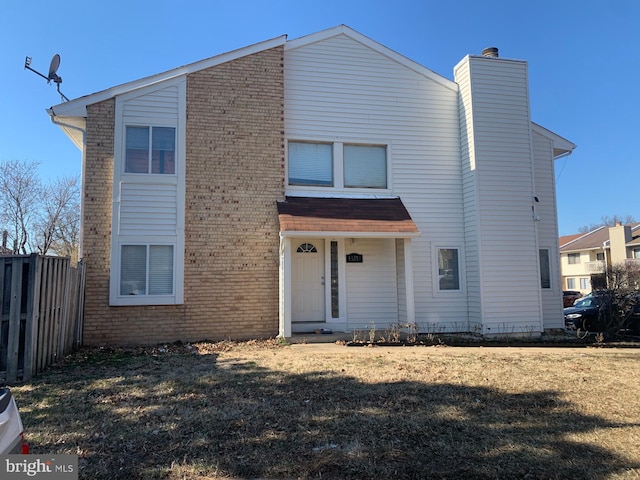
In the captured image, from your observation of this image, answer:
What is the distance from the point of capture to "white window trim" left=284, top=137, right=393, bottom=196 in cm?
1166

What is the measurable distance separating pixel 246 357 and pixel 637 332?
1200 cm

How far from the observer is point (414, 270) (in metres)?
11.9

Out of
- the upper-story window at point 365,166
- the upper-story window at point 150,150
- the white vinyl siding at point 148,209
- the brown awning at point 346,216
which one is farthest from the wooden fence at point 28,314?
the upper-story window at point 365,166

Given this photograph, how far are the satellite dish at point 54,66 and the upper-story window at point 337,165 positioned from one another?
6.52 metres

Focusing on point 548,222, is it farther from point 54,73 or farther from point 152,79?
point 54,73

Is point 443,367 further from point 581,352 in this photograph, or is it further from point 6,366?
point 6,366

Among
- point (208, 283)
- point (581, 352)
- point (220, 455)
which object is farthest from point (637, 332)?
point (220, 455)

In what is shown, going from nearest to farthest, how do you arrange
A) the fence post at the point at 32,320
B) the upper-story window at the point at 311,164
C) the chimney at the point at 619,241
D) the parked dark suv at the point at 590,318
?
the fence post at the point at 32,320
the upper-story window at the point at 311,164
the parked dark suv at the point at 590,318
the chimney at the point at 619,241

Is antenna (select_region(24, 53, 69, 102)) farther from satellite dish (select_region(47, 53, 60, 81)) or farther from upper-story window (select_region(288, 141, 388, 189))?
upper-story window (select_region(288, 141, 388, 189))

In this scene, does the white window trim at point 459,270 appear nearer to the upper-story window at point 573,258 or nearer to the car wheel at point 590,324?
the car wheel at point 590,324

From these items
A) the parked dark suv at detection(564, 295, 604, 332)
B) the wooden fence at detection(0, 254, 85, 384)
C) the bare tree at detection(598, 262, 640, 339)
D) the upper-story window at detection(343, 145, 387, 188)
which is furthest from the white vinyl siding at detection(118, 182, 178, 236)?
the parked dark suv at detection(564, 295, 604, 332)

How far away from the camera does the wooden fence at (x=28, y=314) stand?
6.62m

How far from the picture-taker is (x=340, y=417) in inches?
194

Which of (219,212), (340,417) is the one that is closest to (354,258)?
(219,212)
